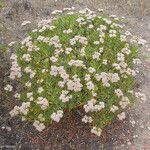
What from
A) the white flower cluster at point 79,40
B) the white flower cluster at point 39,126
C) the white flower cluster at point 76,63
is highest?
the white flower cluster at point 79,40

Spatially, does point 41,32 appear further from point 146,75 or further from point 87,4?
point 87,4

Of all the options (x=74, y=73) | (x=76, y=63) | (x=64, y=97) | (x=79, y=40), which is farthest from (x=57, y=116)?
(x=79, y=40)

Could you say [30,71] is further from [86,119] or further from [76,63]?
[86,119]

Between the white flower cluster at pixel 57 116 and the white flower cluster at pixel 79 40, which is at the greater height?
the white flower cluster at pixel 79 40

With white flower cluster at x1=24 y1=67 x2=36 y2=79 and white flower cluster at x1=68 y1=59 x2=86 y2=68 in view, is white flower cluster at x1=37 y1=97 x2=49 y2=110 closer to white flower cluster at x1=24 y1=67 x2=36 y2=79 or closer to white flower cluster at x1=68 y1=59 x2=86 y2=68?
white flower cluster at x1=24 y1=67 x2=36 y2=79

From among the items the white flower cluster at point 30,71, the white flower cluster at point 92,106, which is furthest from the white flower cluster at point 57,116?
the white flower cluster at point 30,71

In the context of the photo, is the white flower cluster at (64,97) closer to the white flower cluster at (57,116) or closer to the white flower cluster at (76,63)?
the white flower cluster at (57,116)

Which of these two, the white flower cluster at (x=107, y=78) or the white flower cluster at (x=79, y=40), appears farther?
the white flower cluster at (x=79, y=40)

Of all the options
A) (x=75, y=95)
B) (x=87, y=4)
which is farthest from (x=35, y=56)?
(x=87, y=4)

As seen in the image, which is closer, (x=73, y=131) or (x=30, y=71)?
(x=30, y=71)
